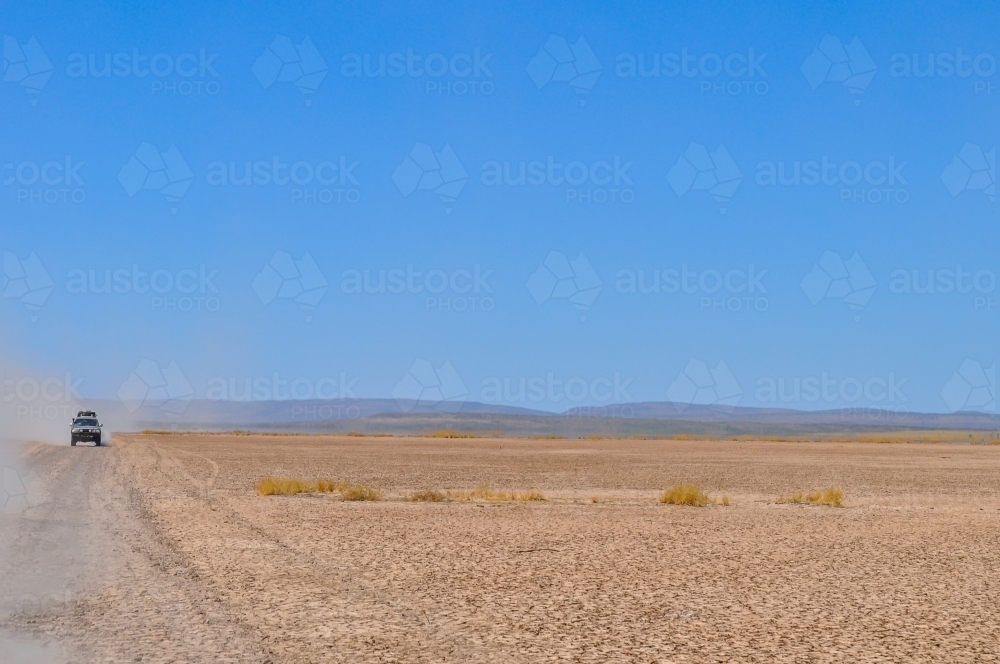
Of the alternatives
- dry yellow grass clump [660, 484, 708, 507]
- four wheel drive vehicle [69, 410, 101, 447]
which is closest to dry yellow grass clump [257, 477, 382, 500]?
dry yellow grass clump [660, 484, 708, 507]

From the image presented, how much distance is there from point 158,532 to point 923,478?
29.7 metres

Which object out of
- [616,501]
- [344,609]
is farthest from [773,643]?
[616,501]

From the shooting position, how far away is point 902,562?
49.8 ft

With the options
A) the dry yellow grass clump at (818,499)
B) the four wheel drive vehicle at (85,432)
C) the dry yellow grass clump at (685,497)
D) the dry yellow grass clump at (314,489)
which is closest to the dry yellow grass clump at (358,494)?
the dry yellow grass clump at (314,489)

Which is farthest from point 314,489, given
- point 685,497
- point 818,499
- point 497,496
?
point 818,499

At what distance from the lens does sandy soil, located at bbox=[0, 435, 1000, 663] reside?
370 inches

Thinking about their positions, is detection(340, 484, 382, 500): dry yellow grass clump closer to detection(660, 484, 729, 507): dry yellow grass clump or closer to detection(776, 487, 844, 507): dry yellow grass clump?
detection(660, 484, 729, 507): dry yellow grass clump

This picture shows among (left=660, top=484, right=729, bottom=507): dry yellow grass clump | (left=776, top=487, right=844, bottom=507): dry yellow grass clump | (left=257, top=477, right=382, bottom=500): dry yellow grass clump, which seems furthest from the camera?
(left=776, top=487, right=844, bottom=507): dry yellow grass clump

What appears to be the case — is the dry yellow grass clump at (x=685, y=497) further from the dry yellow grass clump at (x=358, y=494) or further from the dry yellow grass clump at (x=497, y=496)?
the dry yellow grass clump at (x=358, y=494)

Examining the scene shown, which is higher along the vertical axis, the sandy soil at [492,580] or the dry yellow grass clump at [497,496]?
the sandy soil at [492,580]

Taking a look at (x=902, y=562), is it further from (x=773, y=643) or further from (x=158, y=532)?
(x=158, y=532)

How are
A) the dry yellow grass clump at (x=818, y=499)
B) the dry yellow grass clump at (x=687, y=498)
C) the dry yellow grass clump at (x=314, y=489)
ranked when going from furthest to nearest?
the dry yellow grass clump at (x=818, y=499)
the dry yellow grass clump at (x=314, y=489)
the dry yellow grass clump at (x=687, y=498)

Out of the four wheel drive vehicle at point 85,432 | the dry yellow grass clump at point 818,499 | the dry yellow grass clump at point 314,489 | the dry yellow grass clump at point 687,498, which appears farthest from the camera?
the four wheel drive vehicle at point 85,432

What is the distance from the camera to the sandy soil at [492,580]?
30.9ft
